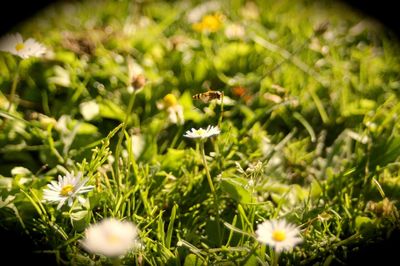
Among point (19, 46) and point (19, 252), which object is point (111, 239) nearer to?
point (19, 252)

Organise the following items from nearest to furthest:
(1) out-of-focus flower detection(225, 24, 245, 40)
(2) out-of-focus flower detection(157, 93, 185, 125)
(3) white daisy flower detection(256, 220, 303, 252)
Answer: (3) white daisy flower detection(256, 220, 303, 252), (2) out-of-focus flower detection(157, 93, 185, 125), (1) out-of-focus flower detection(225, 24, 245, 40)

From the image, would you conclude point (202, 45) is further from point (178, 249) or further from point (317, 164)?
point (178, 249)

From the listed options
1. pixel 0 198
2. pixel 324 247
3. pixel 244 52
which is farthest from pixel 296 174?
pixel 0 198

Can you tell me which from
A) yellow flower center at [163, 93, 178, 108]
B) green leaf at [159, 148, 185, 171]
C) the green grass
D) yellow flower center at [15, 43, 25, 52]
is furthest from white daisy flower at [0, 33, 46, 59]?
green leaf at [159, 148, 185, 171]

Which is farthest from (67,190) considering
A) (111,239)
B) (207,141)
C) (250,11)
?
(250,11)

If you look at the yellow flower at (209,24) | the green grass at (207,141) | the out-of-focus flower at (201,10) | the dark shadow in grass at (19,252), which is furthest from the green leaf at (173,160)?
the out-of-focus flower at (201,10)

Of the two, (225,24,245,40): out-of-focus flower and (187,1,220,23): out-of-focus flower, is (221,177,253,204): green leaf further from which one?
(187,1,220,23): out-of-focus flower

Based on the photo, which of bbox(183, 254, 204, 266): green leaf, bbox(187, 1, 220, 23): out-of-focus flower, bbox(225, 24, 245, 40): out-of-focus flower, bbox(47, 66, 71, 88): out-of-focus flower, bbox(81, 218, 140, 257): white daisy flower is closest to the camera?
bbox(81, 218, 140, 257): white daisy flower
